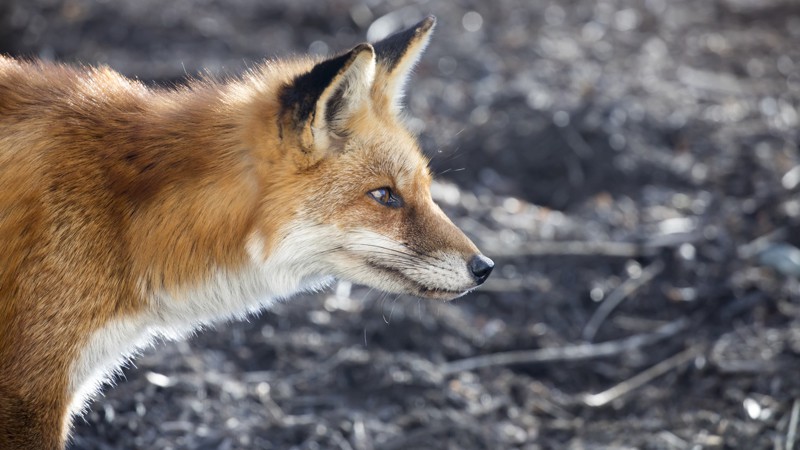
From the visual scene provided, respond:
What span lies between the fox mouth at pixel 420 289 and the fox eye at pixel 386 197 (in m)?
0.30

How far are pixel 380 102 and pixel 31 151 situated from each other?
5.34ft

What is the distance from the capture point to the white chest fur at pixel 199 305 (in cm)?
377

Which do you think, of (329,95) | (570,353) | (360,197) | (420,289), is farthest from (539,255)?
(329,95)

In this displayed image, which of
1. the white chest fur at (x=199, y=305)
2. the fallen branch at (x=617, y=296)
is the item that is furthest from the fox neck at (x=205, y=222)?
the fallen branch at (x=617, y=296)

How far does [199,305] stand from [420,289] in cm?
105

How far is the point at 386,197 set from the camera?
405cm

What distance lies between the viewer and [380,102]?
13.9 feet

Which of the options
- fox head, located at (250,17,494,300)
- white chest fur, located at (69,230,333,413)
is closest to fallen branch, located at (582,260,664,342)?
fox head, located at (250,17,494,300)

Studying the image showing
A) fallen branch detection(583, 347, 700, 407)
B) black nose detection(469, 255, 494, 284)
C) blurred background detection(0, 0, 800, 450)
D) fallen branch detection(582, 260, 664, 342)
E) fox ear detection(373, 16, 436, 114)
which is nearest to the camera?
black nose detection(469, 255, 494, 284)

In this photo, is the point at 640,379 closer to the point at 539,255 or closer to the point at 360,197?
the point at 539,255

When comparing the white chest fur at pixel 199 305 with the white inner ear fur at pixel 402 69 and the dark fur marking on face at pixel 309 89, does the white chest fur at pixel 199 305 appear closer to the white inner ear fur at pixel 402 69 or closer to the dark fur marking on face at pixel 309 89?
the dark fur marking on face at pixel 309 89

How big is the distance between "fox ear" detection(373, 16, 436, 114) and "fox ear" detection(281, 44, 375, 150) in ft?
0.83

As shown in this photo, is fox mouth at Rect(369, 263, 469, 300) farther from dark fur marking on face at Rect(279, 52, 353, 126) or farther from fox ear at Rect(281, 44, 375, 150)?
dark fur marking on face at Rect(279, 52, 353, 126)

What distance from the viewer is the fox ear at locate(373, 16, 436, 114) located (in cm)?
418
